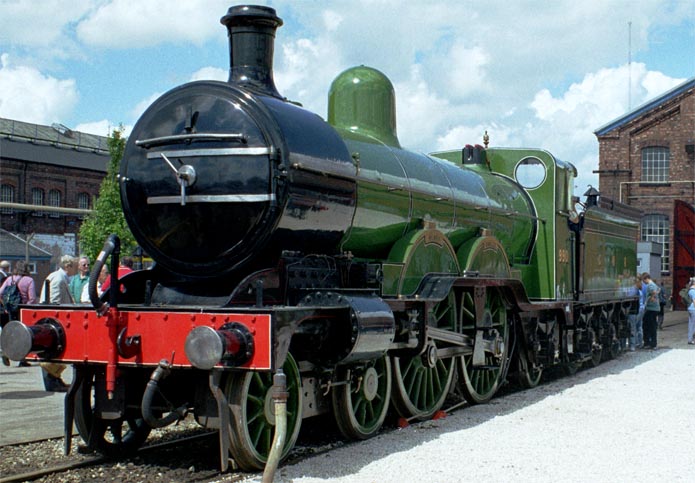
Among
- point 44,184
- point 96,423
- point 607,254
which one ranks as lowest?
point 96,423

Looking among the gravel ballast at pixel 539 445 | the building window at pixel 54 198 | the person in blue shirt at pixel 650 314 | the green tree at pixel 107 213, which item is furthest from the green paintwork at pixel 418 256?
the building window at pixel 54 198

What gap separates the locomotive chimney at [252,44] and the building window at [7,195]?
1204 inches

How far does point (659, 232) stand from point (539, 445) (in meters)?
32.3

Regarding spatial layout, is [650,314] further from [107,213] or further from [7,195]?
[7,195]

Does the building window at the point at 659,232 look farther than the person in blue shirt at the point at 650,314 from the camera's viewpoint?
Yes

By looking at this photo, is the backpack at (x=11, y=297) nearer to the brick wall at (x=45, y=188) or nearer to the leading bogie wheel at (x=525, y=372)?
the leading bogie wheel at (x=525, y=372)

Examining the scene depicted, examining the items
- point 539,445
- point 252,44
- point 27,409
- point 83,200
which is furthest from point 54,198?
point 539,445

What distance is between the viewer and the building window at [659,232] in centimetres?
3716

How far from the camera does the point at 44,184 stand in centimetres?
3688

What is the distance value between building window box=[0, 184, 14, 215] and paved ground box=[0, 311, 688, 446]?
23888 millimetres

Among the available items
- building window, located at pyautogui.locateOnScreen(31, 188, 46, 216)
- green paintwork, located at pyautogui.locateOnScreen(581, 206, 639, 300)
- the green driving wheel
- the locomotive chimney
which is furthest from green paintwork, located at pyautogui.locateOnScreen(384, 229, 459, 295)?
building window, located at pyautogui.locateOnScreen(31, 188, 46, 216)

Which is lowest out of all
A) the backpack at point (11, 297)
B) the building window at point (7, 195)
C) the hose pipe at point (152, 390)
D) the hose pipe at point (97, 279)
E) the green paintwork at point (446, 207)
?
the hose pipe at point (152, 390)

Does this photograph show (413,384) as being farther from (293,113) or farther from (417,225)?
(293,113)

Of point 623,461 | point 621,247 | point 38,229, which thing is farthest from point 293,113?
point 38,229
